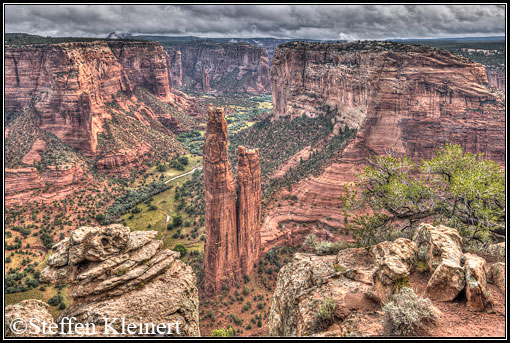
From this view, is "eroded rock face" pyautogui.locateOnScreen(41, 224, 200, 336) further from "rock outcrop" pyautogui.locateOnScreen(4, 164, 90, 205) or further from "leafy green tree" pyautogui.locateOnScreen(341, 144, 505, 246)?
"rock outcrop" pyautogui.locateOnScreen(4, 164, 90, 205)

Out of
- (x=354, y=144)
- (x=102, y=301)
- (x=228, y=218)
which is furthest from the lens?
(x=354, y=144)

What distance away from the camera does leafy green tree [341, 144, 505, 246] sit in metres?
15.6

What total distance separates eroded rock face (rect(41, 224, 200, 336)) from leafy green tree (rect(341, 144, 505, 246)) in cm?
1096

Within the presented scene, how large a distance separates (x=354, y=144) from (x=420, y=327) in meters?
45.1

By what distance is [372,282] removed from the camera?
13.1m

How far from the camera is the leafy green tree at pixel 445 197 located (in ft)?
51.3

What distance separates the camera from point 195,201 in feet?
217

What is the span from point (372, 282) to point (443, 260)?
317 cm

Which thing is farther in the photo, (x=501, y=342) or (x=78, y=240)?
(x=78, y=240)

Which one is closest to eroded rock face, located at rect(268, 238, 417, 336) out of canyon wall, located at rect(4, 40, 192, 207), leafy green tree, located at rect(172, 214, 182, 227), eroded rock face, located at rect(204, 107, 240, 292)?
eroded rock face, located at rect(204, 107, 240, 292)

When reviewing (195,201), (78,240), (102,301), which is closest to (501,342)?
(102,301)

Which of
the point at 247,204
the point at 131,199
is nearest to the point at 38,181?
the point at 131,199

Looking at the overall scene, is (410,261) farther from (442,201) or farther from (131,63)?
(131,63)

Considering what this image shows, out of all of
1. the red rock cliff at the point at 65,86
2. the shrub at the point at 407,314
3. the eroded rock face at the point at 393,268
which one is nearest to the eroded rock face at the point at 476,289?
the shrub at the point at 407,314
